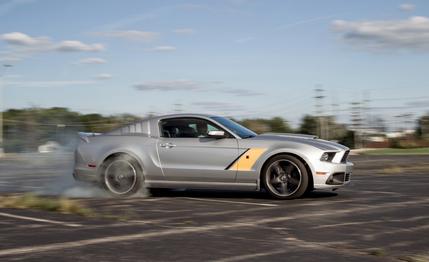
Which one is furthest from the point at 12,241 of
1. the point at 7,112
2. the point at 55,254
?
the point at 7,112

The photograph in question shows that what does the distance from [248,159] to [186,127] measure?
1.29 m

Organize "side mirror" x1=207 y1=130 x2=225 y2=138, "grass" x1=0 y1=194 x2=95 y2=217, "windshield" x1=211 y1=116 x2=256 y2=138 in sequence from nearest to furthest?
"grass" x1=0 y1=194 x2=95 y2=217, "side mirror" x1=207 y1=130 x2=225 y2=138, "windshield" x1=211 y1=116 x2=256 y2=138

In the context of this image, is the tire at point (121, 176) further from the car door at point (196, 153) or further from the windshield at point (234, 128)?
the windshield at point (234, 128)

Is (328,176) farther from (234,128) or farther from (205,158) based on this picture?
(205,158)

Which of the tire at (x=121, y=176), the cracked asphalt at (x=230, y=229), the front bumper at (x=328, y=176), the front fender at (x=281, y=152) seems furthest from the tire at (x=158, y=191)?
the front bumper at (x=328, y=176)

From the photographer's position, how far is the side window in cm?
1036

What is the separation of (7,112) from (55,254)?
116ft

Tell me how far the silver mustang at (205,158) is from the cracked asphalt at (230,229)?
304 mm

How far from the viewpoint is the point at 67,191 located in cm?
1120

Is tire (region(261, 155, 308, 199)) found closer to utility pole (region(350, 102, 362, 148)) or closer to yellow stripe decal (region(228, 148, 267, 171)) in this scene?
yellow stripe decal (region(228, 148, 267, 171))

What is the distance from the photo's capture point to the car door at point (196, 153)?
10.0 metres

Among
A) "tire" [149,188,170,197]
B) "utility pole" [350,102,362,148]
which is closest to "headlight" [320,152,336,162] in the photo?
"tire" [149,188,170,197]

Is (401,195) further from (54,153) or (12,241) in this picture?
(54,153)

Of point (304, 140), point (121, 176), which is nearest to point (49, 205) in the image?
point (121, 176)
